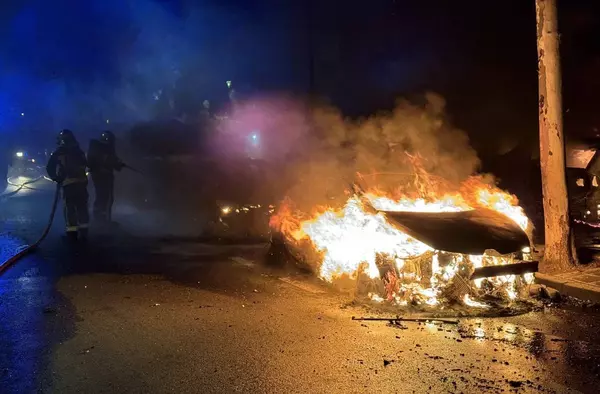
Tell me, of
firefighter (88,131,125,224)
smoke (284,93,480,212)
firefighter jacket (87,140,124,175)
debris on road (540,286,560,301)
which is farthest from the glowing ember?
firefighter jacket (87,140,124,175)

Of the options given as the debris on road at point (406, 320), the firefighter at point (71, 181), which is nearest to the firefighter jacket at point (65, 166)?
the firefighter at point (71, 181)

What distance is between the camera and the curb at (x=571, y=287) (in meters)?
6.29

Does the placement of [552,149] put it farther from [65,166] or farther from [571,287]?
[65,166]

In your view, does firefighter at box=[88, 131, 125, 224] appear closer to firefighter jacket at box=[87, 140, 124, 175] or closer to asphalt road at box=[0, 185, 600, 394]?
firefighter jacket at box=[87, 140, 124, 175]

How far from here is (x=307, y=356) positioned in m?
4.29

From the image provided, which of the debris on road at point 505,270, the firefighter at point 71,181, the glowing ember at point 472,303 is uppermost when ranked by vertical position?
the firefighter at point 71,181

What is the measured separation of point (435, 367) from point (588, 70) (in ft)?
48.2

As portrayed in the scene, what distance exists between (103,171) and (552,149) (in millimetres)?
12607

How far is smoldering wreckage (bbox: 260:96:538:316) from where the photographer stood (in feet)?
20.7

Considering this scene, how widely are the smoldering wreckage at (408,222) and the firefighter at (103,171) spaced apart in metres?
7.82

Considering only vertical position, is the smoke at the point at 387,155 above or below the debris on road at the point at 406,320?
above

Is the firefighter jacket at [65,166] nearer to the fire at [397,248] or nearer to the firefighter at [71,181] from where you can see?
the firefighter at [71,181]

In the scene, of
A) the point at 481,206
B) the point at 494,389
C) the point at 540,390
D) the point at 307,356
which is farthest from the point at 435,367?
the point at 481,206

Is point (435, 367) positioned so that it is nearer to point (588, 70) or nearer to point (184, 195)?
point (588, 70)
